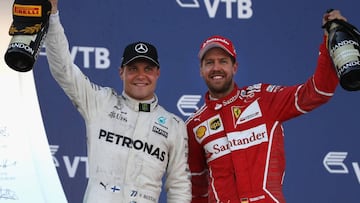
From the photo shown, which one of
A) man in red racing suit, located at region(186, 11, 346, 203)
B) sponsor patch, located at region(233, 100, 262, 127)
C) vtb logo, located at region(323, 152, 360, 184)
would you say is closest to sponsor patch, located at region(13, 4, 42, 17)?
man in red racing suit, located at region(186, 11, 346, 203)

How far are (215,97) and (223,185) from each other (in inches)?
12.8

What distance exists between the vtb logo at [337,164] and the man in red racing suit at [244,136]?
826mm

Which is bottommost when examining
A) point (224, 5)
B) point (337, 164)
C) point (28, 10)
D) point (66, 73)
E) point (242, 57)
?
point (337, 164)

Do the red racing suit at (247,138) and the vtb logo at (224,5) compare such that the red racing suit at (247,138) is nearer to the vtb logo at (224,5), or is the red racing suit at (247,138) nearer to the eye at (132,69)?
the eye at (132,69)

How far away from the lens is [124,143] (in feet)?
8.70

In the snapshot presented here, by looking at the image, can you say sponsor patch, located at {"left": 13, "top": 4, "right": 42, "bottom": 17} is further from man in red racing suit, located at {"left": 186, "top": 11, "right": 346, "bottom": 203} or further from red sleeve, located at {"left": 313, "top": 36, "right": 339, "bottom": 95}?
red sleeve, located at {"left": 313, "top": 36, "right": 339, "bottom": 95}

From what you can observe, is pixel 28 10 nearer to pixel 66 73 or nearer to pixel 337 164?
pixel 66 73

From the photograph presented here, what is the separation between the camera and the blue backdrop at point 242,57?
358 centimetres

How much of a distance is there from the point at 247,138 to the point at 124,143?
1.50ft

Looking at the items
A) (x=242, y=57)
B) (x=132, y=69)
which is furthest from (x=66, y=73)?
(x=242, y=57)

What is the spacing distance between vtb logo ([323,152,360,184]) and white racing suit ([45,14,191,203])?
1.07 metres

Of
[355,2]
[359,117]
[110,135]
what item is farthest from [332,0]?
[110,135]

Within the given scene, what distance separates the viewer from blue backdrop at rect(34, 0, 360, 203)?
358cm

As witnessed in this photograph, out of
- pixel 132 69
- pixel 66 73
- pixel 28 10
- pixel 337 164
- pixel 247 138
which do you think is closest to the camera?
pixel 28 10
